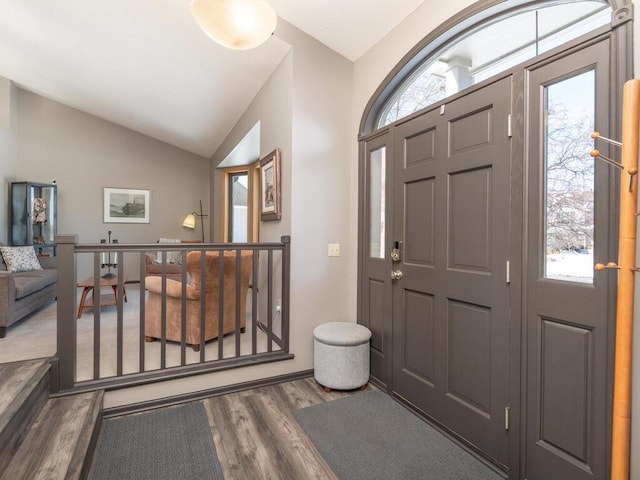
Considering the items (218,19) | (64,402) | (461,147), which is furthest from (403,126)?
(64,402)

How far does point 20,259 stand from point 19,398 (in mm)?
3610

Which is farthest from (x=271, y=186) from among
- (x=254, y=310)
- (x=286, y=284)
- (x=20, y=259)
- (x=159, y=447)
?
(x=20, y=259)

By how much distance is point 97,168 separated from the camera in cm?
612

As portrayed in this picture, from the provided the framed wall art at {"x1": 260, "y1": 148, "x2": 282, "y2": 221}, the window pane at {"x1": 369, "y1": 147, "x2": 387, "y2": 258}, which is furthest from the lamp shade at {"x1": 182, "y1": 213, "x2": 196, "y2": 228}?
the window pane at {"x1": 369, "y1": 147, "x2": 387, "y2": 258}

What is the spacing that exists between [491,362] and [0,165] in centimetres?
692

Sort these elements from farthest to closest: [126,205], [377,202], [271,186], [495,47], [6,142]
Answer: [126,205] < [6,142] < [271,186] < [377,202] < [495,47]

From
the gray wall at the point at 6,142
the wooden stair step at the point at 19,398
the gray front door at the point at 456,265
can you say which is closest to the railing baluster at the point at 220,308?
the wooden stair step at the point at 19,398

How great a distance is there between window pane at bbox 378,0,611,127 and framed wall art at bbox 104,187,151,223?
5.54m

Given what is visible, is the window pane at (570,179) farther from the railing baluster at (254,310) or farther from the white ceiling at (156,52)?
the railing baluster at (254,310)

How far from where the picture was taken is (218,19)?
1.65m

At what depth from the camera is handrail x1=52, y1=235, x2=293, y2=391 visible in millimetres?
2117

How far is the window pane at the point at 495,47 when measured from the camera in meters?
1.51

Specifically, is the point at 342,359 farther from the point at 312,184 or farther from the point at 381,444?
the point at 312,184

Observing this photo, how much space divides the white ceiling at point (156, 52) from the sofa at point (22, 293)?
2326 mm
